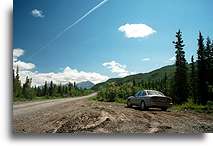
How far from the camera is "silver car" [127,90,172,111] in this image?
5740mm

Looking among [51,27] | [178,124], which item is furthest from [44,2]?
[178,124]

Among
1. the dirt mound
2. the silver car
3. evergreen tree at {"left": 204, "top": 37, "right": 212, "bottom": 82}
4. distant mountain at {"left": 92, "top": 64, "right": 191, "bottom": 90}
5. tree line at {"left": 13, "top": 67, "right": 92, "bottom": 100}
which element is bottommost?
the dirt mound

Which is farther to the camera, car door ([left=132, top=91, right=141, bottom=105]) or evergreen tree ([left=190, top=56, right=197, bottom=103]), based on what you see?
car door ([left=132, top=91, right=141, bottom=105])

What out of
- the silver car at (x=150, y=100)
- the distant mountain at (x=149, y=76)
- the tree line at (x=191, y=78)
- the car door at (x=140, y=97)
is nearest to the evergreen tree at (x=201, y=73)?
the tree line at (x=191, y=78)

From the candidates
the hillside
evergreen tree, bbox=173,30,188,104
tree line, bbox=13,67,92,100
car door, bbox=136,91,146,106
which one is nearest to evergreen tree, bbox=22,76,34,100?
tree line, bbox=13,67,92,100

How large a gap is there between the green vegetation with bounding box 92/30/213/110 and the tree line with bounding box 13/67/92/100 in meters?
0.46

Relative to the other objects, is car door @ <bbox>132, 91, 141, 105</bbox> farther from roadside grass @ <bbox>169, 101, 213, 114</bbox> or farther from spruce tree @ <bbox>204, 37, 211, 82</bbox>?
spruce tree @ <bbox>204, 37, 211, 82</bbox>

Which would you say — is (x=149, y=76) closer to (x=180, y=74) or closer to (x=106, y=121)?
(x=180, y=74)

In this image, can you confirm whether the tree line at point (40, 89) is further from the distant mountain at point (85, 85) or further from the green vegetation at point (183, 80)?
the green vegetation at point (183, 80)

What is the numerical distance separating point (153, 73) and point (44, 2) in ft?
6.45

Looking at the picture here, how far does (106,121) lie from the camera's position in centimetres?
534

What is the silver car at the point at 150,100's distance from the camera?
574cm

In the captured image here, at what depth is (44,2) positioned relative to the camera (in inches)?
219

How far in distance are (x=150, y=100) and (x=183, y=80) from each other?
39.4 inches
